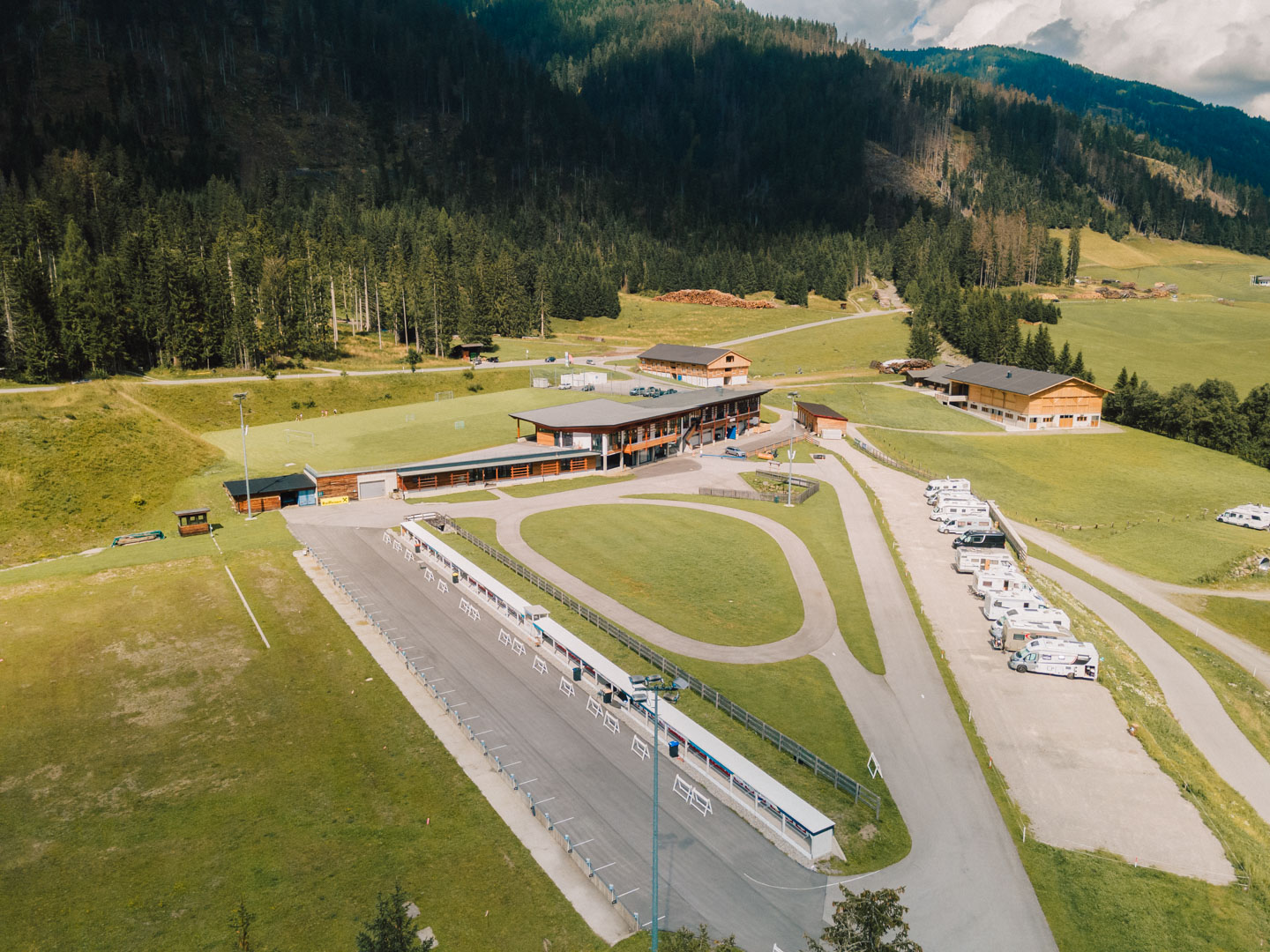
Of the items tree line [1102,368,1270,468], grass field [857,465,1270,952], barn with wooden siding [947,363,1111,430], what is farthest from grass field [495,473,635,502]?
tree line [1102,368,1270,468]

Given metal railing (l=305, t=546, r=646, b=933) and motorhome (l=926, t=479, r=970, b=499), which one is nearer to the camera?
metal railing (l=305, t=546, r=646, b=933)

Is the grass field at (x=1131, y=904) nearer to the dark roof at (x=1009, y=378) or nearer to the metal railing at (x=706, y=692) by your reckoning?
the metal railing at (x=706, y=692)

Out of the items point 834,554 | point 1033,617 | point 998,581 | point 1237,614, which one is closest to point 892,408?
point 1237,614

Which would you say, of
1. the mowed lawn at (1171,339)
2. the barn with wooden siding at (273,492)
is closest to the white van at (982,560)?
the barn with wooden siding at (273,492)

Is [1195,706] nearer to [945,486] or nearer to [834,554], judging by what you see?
[834,554]

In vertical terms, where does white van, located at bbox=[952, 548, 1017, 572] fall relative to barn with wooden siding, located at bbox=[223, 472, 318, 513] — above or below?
below

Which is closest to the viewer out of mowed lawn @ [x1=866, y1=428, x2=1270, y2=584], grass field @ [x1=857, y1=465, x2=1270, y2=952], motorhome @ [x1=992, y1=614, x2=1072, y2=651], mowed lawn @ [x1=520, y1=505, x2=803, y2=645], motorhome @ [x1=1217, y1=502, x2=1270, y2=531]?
grass field @ [x1=857, y1=465, x2=1270, y2=952]

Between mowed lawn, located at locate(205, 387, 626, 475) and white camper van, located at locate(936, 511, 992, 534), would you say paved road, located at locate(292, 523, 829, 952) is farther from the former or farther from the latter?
white camper van, located at locate(936, 511, 992, 534)
